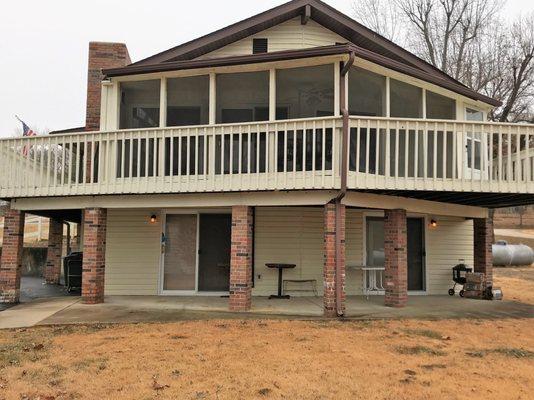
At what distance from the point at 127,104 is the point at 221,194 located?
4.05 metres

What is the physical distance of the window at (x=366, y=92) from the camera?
10.0 m

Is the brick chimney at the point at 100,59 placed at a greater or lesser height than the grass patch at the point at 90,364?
greater

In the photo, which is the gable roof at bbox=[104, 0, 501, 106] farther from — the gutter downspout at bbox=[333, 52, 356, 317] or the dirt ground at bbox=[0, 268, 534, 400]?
the dirt ground at bbox=[0, 268, 534, 400]

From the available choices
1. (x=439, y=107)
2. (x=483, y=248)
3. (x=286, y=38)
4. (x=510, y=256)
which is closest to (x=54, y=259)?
(x=286, y=38)

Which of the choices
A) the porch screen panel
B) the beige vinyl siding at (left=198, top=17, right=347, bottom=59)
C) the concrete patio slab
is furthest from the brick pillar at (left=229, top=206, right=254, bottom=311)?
the beige vinyl siding at (left=198, top=17, right=347, bottom=59)

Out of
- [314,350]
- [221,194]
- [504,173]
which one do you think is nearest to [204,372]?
[314,350]

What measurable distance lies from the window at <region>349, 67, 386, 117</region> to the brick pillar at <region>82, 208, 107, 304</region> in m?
6.28

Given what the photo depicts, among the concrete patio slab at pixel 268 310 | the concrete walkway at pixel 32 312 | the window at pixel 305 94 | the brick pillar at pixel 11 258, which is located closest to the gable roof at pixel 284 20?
the window at pixel 305 94

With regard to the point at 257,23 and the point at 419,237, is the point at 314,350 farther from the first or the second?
the point at 257,23

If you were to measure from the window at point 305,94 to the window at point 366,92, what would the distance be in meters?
0.53

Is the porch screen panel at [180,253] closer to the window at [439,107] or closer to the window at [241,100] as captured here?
the window at [241,100]

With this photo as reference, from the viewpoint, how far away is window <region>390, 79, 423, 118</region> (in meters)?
11.2

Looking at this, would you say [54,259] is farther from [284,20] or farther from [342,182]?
[342,182]

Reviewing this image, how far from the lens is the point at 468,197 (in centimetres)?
1009
